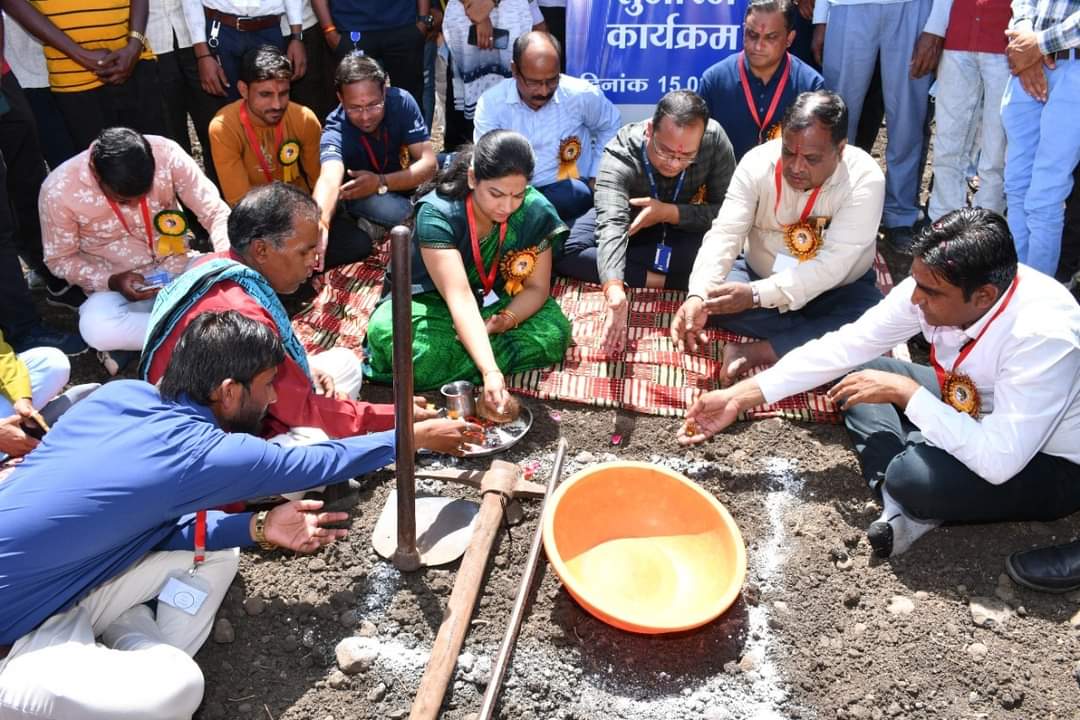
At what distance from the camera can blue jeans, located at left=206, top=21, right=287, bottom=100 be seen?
5.18m

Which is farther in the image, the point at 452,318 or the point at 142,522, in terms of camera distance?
the point at 452,318

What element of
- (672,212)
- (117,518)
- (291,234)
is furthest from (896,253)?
(117,518)

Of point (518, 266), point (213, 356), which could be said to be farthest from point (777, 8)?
point (213, 356)

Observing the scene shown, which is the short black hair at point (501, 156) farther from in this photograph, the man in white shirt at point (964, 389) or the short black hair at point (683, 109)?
the man in white shirt at point (964, 389)

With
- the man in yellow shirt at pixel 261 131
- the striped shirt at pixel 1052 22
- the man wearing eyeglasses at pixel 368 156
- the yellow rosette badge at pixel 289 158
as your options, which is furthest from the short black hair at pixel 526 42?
the striped shirt at pixel 1052 22

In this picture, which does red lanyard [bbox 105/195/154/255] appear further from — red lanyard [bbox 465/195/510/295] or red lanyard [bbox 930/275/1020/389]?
red lanyard [bbox 930/275/1020/389]

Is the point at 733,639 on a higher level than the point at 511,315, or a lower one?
lower

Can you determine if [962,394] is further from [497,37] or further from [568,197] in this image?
[497,37]

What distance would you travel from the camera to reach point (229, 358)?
251cm

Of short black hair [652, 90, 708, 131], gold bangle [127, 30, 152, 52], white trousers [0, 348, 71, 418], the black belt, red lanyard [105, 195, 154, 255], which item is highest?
the black belt

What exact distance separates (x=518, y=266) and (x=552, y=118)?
4.95 feet

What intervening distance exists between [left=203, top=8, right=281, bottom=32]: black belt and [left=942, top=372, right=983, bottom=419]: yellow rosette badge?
4145 millimetres

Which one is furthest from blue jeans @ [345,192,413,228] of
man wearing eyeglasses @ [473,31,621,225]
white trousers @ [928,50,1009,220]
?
white trousers @ [928,50,1009,220]

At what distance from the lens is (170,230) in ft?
14.3
